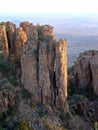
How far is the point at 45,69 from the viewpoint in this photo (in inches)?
2275

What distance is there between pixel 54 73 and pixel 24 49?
4.50 meters

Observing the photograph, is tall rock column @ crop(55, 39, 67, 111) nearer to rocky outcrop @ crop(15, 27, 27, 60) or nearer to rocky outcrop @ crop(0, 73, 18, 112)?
rocky outcrop @ crop(0, 73, 18, 112)

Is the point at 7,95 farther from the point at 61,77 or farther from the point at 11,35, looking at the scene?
the point at 11,35

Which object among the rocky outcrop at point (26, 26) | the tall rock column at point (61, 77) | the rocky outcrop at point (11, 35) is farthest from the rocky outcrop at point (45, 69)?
the rocky outcrop at point (26, 26)

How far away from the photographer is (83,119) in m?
60.2

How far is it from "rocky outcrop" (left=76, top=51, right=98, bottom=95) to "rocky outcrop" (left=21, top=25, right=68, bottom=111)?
9065mm

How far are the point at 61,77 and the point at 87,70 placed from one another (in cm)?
1035

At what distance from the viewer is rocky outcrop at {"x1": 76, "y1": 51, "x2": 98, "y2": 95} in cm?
6644

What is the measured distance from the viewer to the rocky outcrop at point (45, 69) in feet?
189

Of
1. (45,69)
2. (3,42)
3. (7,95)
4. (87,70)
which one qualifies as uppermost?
(3,42)

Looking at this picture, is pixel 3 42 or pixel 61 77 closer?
pixel 61 77

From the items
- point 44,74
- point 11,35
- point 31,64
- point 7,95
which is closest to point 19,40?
point 11,35

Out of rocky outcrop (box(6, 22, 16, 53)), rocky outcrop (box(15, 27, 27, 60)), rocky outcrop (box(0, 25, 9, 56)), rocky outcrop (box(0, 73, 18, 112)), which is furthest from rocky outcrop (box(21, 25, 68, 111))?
rocky outcrop (box(6, 22, 16, 53))

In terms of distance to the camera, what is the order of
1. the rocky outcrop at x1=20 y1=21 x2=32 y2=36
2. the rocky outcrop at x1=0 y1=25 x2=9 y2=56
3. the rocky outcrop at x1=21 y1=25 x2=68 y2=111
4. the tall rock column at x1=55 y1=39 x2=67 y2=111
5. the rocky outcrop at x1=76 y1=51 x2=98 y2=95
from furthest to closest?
1. the rocky outcrop at x1=76 y1=51 x2=98 y2=95
2. the rocky outcrop at x1=20 y1=21 x2=32 y2=36
3. the rocky outcrop at x1=0 y1=25 x2=9 y2=56
4. the rocky outcrop at x1=21 y1=25 x2=68 y2=111
5. the tall rock column at x1=55 y1=39 x2=67 y2=111
